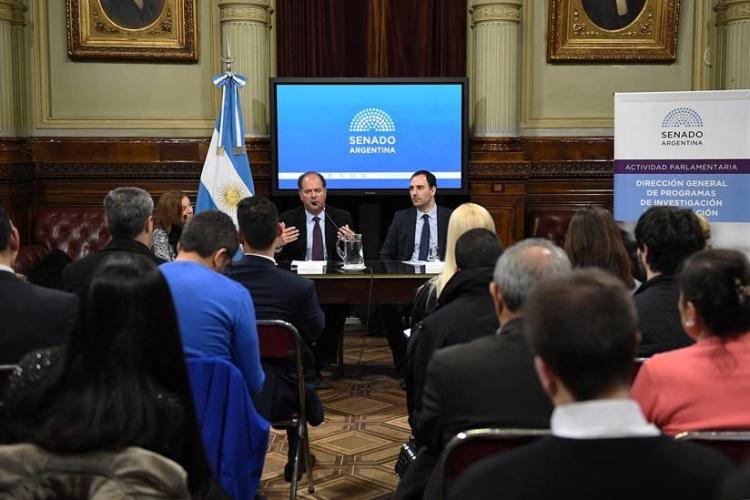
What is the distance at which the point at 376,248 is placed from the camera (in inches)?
288

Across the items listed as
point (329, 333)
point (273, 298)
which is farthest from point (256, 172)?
point (273, 298)

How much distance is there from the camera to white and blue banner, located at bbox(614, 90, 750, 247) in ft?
20.0

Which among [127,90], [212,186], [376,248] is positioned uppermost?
[127,90]

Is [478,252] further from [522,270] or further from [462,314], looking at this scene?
[522,270]

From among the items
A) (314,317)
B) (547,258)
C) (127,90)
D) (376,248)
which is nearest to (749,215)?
(376,248)

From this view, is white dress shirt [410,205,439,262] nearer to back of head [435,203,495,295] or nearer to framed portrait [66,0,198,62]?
back of head [435,203,495,295]

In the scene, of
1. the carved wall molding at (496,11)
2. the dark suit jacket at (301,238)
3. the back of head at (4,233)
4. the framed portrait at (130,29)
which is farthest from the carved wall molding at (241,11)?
the back of head at (4,233)

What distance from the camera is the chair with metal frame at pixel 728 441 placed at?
1.88 meters

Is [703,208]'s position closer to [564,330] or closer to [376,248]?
[376,248]

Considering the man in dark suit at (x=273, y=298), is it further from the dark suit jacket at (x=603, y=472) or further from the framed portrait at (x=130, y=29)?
the framed portrait at (x=130, y=29)

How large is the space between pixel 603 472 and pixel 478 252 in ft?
5.73

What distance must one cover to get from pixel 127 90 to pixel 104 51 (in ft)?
1.14

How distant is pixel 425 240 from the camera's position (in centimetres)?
607

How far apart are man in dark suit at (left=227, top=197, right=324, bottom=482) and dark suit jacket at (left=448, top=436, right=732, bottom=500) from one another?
7.21 ft
